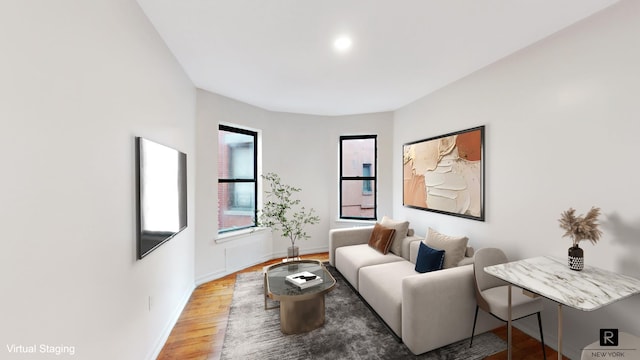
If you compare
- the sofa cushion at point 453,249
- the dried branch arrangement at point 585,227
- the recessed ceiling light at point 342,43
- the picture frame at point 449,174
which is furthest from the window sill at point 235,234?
the dried branch arrangement at point 585,227

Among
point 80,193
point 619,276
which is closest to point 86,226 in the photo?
point 80,193

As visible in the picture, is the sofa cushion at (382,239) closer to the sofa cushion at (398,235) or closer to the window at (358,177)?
the sofa cushion at (398,235)

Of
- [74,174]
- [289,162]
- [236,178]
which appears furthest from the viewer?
[289,162]

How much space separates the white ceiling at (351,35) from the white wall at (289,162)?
0.73m

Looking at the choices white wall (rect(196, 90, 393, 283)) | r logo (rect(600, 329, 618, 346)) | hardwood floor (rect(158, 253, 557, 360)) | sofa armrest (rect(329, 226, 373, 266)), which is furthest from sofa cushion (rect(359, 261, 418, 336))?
white wall (rect(196, 90, 393, 283))

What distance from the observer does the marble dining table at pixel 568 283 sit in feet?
4.39

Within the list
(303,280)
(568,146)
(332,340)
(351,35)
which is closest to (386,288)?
(332,340)

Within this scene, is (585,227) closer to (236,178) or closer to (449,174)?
(449,174)

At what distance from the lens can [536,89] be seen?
2154 mm

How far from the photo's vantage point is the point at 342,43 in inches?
84.4

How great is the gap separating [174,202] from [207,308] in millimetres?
1301

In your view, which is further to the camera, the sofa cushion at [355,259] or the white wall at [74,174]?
the sofa cushion at [355,259]

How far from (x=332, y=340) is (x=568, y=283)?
5.81 feet

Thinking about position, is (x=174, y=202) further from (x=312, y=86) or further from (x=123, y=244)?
(x=312, y=86)
